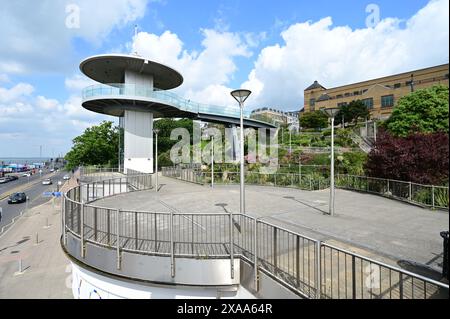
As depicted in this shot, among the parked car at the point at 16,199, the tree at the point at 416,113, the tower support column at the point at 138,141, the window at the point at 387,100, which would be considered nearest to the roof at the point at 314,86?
the window at the point at 387,100

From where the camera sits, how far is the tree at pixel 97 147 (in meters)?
31.1

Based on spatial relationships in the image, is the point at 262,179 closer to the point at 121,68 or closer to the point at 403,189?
the point at 403,189

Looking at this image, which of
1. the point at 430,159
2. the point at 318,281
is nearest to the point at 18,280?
the point at 318,281

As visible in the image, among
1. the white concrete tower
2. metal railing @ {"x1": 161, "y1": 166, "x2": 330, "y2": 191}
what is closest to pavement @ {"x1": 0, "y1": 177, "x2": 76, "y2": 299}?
the white concrete tower

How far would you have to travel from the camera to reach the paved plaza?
5.77 m

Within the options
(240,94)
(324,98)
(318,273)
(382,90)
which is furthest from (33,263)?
(324,98)

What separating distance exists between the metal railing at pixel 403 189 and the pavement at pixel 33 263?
17.2 meters

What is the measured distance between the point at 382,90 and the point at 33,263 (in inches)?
2716

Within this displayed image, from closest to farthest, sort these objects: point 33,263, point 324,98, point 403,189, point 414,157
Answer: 1. point 414,157
2. point 403,189
3. point 33,263
4. point 324,98

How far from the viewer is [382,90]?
57.8m

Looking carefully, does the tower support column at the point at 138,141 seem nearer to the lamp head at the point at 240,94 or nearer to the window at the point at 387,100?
the lamp head at the point at 240,94

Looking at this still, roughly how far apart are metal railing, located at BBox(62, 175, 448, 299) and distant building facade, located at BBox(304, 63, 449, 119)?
46.5 meters

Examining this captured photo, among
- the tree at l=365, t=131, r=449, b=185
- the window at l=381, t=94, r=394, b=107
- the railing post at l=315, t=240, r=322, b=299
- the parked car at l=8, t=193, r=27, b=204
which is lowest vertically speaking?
the parked car at l=8, t=193, r=27, b=204

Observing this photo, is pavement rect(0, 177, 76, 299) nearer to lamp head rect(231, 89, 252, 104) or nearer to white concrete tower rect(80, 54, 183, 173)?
white concrete tower rect(80, 54, 183, 173)
